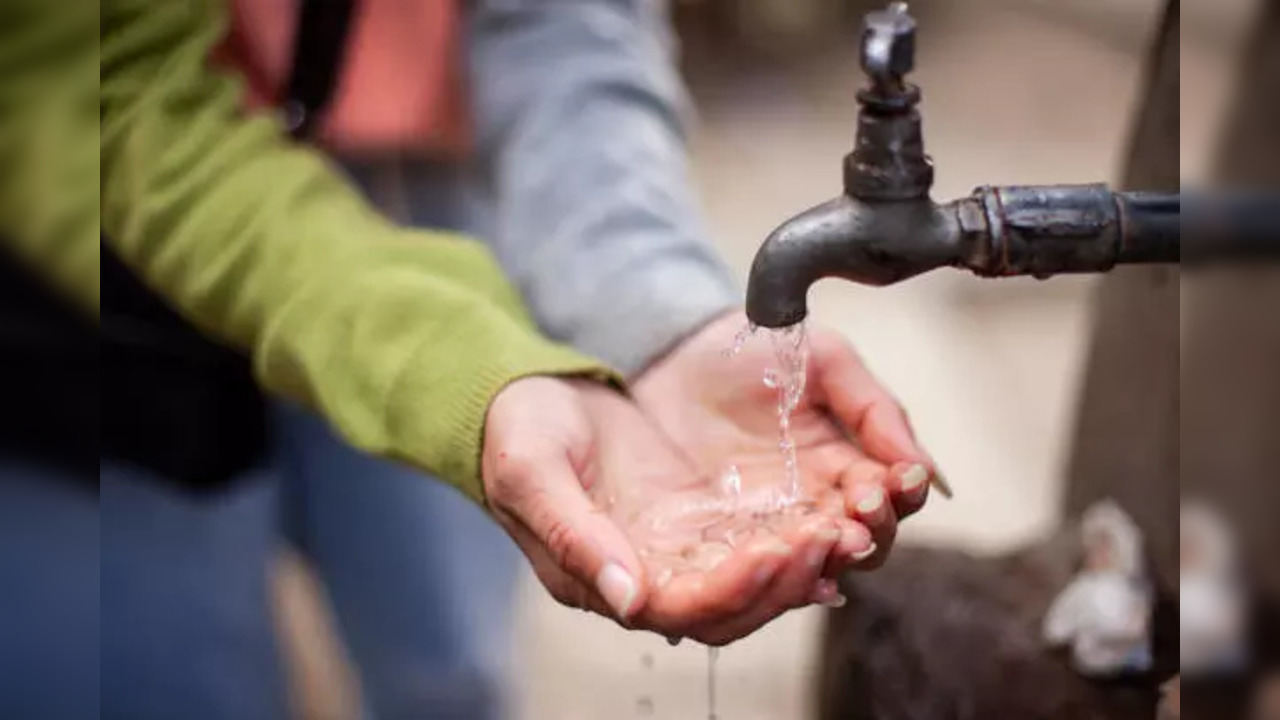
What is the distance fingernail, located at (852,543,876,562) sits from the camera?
0.54m

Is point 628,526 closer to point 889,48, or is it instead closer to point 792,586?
point 792,586

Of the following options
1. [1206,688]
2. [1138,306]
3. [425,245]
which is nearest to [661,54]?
[425,245]

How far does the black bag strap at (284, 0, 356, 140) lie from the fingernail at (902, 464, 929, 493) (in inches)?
15.2

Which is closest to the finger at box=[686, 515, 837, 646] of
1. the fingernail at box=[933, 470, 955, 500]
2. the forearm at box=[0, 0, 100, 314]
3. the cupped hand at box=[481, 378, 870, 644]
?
the cupped hand at box=[481, 378, 870, 644]

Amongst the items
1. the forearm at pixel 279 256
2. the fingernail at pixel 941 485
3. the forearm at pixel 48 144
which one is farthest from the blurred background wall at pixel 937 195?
the forearm at pixel 48 144

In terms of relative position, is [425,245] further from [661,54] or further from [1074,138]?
[1074,138]

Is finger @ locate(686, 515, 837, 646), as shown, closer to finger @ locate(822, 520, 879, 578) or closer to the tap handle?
finger @ locate(822, 520, 879, 578)

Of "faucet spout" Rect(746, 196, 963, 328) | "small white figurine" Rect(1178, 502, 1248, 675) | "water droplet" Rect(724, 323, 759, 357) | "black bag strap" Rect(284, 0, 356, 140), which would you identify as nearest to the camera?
"small white figurine" Rect(1178, 502, 1248, 675)

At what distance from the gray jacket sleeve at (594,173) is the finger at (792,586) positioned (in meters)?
0.13

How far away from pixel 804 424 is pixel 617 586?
0.13 meters

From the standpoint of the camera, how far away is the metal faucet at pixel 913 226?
0.47 m

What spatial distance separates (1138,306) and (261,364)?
393mm

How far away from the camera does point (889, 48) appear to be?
1.45 ft

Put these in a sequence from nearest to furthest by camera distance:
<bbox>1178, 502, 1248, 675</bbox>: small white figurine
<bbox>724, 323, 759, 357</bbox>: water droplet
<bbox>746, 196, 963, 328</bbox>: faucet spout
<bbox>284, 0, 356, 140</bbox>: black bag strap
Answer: <bbox>1178, 502, 1248, 675</bbox>: small white figurine < <bbox>746, 196, 963, 328</bbox>: faucet spout < <bbox>724, 323, 759, 357</bbox>: water droplet < <bbox>284, 0, 356, 140</bbox>: black bag strap
